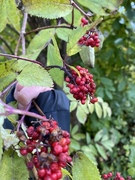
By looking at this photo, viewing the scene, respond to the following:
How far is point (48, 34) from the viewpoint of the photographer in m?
0.96

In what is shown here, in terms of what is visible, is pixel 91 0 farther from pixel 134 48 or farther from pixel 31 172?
pixel 134 48

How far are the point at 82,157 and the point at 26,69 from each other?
0.13 metres

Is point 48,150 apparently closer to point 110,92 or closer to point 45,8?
point 45,8

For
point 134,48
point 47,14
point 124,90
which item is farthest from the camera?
point 124,90

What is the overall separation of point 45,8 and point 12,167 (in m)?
0.22

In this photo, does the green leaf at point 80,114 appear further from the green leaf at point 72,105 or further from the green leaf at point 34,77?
the green leaf at point 34,77

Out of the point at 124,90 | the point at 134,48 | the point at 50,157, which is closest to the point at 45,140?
the point at 50,157

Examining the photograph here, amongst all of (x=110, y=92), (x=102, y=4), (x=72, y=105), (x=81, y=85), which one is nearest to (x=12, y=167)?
(x=81, y=85)

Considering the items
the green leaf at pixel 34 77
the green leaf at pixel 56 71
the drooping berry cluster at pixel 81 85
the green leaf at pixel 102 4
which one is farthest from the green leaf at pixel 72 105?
the green leaf at pixel 34 77

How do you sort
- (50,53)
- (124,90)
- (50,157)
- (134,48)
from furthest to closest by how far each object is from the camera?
(124,90)
(134,48)
(50,53)
(50,157)

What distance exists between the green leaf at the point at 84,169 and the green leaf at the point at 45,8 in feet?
0.64

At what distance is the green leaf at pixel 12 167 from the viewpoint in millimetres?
375

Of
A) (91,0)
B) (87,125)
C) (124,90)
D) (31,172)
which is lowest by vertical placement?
(87,125)

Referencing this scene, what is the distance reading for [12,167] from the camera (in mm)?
381
